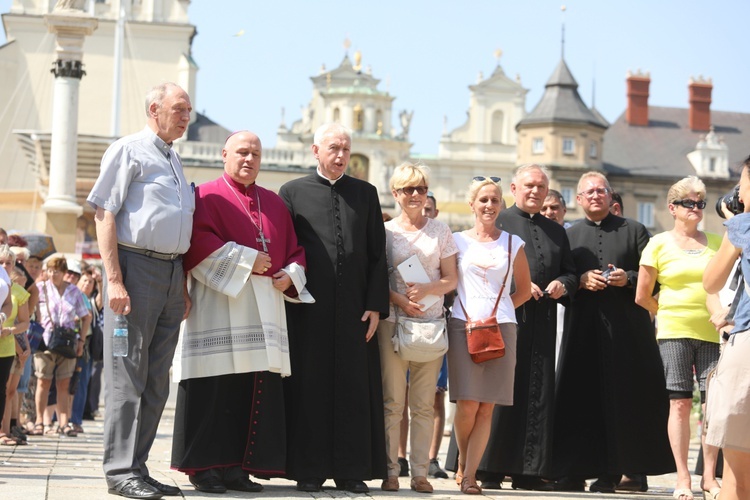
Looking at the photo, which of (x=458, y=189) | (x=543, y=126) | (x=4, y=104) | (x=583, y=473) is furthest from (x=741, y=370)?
(x=458, y=189)

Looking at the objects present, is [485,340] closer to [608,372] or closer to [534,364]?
[534,364]

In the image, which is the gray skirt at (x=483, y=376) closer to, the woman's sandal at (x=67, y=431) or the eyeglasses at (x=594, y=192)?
the eyeglasses at (x=594, y=192)

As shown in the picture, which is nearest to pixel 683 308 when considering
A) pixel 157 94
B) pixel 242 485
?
pixel 242 485

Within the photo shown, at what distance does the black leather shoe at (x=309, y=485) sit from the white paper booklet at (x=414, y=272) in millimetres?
1277

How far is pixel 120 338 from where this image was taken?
23.5 feet

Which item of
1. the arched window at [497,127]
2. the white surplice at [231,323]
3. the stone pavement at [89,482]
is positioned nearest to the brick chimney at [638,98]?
the arched window at [497,127]

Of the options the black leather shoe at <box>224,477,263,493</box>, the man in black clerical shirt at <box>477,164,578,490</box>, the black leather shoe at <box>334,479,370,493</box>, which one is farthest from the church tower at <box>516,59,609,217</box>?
the black leather shoe at <box>224,477,263,493</box>

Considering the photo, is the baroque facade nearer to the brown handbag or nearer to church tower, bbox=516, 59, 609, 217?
church tower, bbox=516, 59, 609, 217

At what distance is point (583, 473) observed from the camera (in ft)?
30.3

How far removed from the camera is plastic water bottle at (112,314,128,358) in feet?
23.5

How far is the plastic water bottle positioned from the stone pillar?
18225mm

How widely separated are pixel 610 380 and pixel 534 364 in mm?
620

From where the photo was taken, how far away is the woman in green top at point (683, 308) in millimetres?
8648

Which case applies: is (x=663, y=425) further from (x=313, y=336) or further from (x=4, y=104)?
(x=4, y=104)
